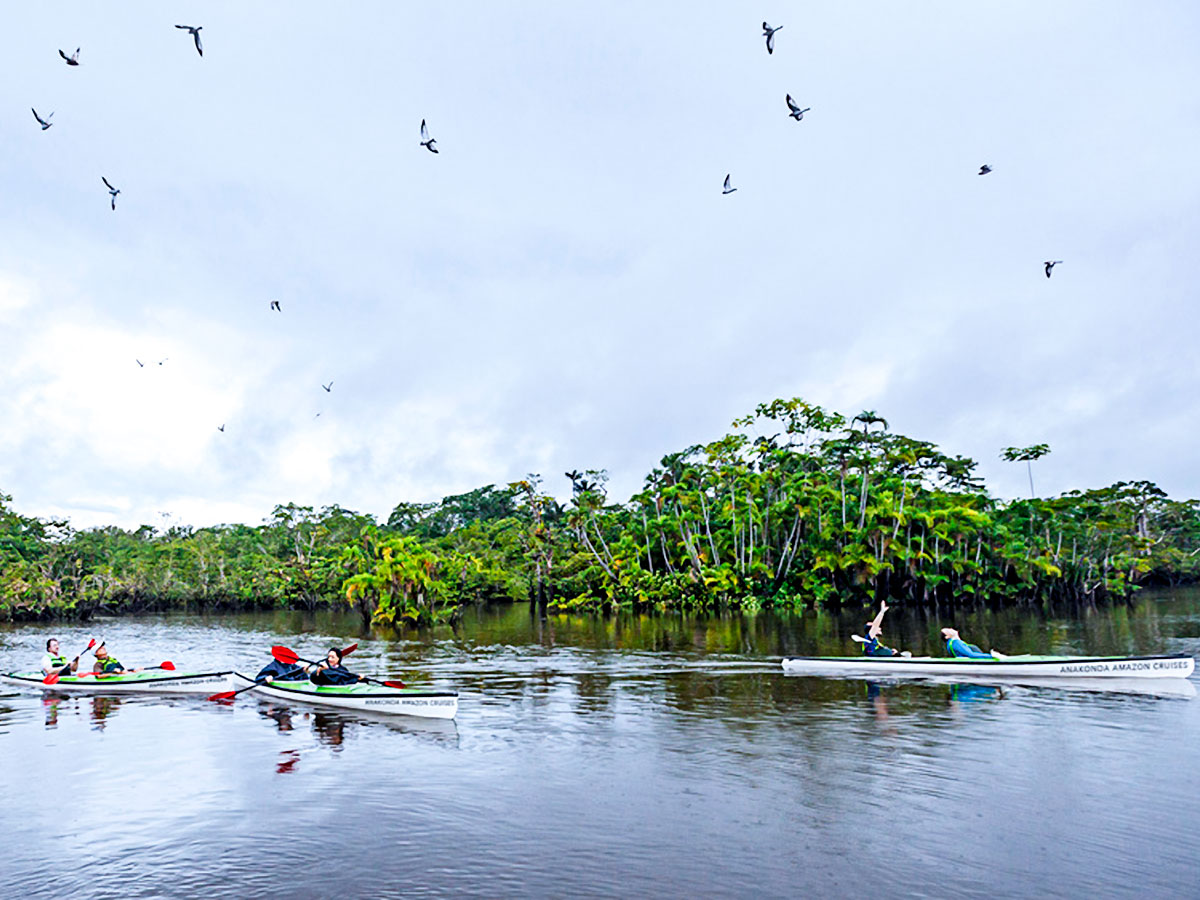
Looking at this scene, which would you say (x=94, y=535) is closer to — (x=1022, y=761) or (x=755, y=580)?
(x=755, y=580)

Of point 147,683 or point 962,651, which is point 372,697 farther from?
point 962,651

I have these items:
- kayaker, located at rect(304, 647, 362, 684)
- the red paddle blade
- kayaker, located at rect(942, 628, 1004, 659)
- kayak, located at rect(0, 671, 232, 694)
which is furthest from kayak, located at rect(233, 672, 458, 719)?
kayaker, located at rect(942, 628, 1004, 659)

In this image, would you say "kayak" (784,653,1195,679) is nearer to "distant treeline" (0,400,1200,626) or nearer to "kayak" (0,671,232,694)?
"kayak" (0,671,232,694)

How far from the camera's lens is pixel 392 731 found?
16.7 metres

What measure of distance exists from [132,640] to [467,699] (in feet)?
94.6

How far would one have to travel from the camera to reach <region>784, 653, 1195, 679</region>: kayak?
19703 mm

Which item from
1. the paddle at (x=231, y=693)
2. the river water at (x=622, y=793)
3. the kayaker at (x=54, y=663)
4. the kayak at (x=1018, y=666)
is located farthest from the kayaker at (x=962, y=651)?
the kayaker at (x=54, y=663)

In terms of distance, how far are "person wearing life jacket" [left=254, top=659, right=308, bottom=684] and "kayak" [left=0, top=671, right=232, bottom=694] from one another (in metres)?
1.39

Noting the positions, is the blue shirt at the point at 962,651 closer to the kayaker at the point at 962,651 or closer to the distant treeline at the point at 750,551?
the kayaker at the point at 962,651

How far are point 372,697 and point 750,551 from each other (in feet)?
125

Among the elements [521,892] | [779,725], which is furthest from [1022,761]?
[521,892]

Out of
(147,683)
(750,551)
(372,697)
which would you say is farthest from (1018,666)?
(750,551)

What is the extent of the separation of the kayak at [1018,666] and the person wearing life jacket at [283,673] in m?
13.0

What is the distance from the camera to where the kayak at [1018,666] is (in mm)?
19703
